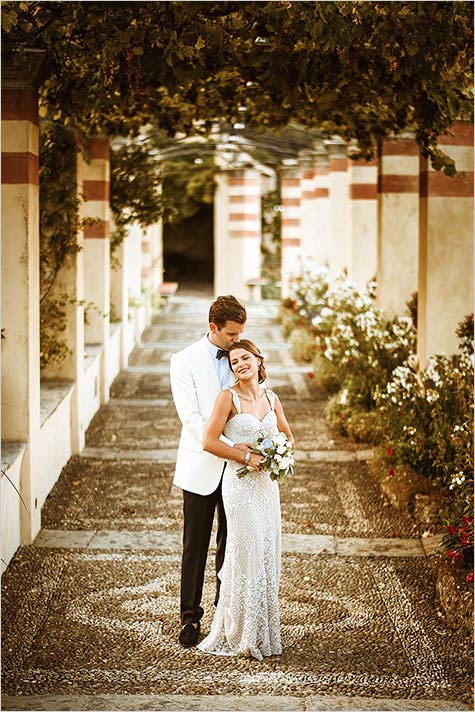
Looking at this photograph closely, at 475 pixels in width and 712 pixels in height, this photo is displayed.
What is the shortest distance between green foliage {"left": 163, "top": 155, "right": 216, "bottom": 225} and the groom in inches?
762

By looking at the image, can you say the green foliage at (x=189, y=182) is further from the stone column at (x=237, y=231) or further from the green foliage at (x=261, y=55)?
the green foliage at (x=261, y=55)

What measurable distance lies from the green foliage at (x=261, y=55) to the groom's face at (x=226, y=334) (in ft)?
4.52

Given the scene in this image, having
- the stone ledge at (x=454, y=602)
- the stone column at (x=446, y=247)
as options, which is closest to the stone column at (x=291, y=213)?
the stone column at (x=446, y=247)

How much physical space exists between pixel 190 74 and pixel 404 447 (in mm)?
3155

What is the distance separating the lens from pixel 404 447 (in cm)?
812

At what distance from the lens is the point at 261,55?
706 cm

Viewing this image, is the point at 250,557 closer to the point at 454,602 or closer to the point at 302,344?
the point at 454,602

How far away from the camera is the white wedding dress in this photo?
5363 millimetres

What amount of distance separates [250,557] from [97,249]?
817 cm

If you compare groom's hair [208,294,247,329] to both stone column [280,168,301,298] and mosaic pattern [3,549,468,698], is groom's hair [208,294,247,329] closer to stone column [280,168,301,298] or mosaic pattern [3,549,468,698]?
mosaic pattern [3,549,468,698]

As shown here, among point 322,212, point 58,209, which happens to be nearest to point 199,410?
point 58,209

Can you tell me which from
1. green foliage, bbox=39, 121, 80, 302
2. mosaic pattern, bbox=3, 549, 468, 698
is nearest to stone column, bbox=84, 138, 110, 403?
green foliage, bbox=39, 121, 80, 302

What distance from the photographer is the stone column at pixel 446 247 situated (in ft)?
30.0

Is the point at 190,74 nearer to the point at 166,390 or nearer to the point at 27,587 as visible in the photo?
the point at 27,587
